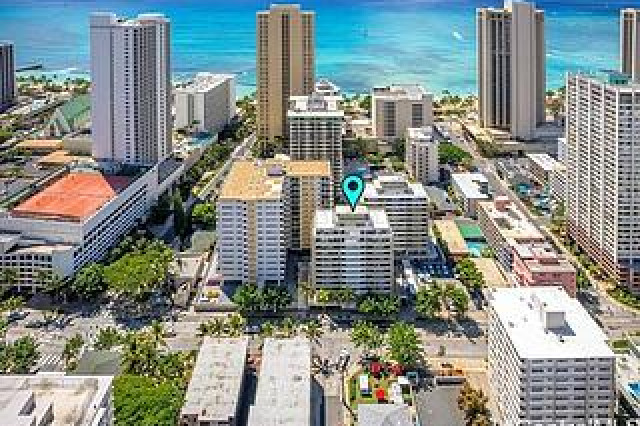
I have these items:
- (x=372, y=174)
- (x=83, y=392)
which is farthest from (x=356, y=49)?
(x=83, y=392)

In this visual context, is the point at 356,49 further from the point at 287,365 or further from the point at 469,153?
the point at 287,365

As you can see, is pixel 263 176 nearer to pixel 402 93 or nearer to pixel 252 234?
pixel 252 234

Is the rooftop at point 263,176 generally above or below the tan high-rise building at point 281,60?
below

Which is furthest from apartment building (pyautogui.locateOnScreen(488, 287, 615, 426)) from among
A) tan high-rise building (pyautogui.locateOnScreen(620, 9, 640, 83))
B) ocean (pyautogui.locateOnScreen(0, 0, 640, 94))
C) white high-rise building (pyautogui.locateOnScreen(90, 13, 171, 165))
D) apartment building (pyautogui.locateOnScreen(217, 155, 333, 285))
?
ocean (pyautogui.locateOnScreen(0, 0, 640, 94))

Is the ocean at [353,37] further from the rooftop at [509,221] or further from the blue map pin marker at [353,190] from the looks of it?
the blue map pin marker at [353,190]

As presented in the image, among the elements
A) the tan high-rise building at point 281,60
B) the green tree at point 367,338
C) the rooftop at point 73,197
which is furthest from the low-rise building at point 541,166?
the rooftop at point 73,197

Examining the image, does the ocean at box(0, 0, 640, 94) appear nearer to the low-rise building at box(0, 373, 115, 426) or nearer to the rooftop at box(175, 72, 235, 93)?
the rooftop at box(175, 72, 235, 93)

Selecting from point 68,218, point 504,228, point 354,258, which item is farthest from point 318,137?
point 68,218
